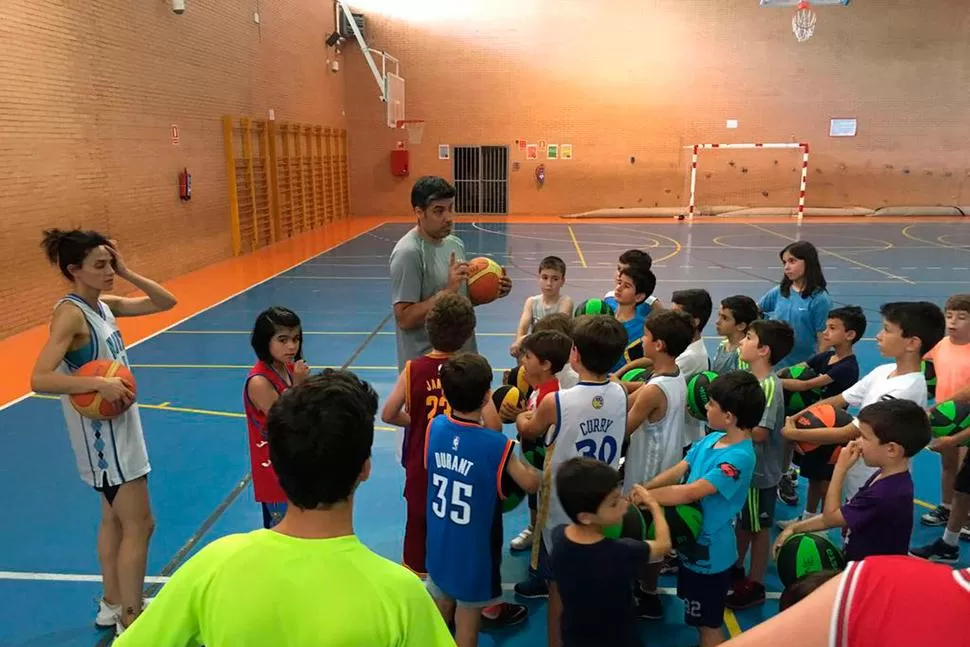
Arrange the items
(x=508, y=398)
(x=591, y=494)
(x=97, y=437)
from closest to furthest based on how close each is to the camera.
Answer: (x=591, y=494)
(x=97, y=437)
(x=508, y=398)

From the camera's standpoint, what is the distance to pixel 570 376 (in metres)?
3.99

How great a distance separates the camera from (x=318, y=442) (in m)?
1.42

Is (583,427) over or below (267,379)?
below

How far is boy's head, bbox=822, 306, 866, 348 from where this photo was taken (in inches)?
158

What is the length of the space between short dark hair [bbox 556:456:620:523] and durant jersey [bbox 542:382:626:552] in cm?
A: 66

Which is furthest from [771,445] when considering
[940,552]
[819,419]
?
[940,552]

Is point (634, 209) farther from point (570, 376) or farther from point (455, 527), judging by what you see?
point (455, 527)

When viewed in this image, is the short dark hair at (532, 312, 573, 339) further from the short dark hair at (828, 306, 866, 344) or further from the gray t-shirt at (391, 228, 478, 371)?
the short dark hair at (828, 306, 866, 344)

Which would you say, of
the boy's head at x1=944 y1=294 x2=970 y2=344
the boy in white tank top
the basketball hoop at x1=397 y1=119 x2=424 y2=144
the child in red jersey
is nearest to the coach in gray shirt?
the child in red jersey

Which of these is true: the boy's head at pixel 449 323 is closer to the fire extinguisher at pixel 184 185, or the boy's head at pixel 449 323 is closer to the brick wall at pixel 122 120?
the brick wall at pixel 122 120

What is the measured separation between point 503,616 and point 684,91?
2226cm

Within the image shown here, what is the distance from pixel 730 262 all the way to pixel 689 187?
10026 mm

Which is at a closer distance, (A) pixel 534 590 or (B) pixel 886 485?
(B) pixel 886 485

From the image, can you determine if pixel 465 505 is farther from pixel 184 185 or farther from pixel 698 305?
pixel 184 185
